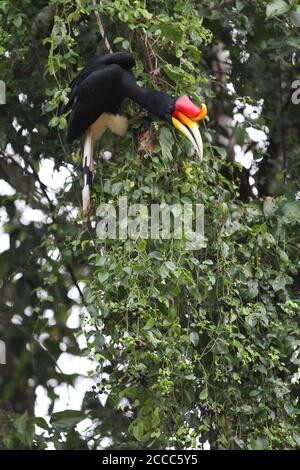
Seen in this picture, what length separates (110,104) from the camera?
9.99 feet

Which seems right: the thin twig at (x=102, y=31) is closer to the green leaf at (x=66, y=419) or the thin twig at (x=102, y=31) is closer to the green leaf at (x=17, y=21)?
the green leaf at (x=17, y=21)

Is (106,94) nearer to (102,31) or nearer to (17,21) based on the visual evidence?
(102,31)

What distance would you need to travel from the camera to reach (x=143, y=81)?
9.85ft

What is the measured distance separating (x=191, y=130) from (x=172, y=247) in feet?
1.00

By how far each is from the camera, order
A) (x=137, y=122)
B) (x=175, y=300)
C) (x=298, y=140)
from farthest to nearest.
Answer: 1. (x=298, y=140)
2. (x=137, y=122)
3. (x=175, y=300)

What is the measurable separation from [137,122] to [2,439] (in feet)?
3.02

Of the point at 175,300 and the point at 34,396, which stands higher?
the point at 175,300

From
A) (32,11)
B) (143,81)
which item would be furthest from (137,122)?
(32,11)

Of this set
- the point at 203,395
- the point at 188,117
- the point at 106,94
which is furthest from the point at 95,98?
the point at 203,395

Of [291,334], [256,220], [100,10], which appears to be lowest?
[291,334]

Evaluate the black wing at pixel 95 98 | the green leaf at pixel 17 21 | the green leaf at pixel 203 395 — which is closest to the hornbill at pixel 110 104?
the black wing at pixel 95 98

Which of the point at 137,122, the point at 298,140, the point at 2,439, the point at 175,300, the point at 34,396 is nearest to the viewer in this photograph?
the point at 175,300

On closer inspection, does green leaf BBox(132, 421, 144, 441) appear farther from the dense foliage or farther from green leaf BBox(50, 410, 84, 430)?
green leaf BBox(50, 410, 84, 430)

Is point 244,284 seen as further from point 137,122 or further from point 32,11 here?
point 32,11
